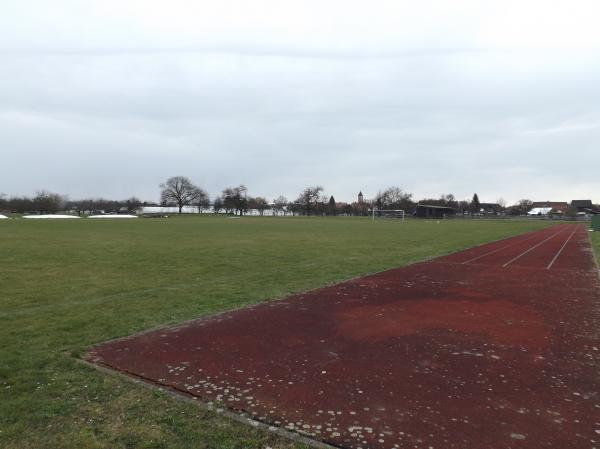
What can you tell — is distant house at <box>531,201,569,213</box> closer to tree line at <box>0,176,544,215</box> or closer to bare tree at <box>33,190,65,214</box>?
tree line at <box>0,176,544,215</box>

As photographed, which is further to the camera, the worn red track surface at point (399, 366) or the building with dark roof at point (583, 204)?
the building with dark roof at point (583, 204)

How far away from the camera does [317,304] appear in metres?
9.12

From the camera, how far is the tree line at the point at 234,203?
12782 cm

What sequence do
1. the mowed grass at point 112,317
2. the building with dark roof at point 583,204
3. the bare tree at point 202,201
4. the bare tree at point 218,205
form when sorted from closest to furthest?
1. the mowed grass at point 112,317
2. the bare tree at point 202,201
3. the bare tree at point 218,205
4. the building with dark roof at point 583,204

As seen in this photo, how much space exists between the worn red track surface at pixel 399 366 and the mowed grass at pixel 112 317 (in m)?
0.49

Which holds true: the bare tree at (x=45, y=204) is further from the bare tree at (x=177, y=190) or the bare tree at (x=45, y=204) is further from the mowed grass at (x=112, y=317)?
the mowed grass at (x=112, y=317)

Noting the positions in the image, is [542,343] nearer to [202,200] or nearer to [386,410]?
[386,410]

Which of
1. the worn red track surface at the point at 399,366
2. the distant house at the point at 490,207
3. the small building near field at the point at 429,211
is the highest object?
the distant house at the point at 490,207

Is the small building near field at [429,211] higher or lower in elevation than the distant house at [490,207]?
lower

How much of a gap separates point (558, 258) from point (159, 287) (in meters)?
17.8

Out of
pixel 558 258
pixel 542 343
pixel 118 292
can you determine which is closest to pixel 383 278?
pixel 542 343

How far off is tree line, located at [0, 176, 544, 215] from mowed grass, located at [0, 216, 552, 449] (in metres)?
115

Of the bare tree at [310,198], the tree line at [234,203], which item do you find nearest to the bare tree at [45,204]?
the tree line at [234,203]

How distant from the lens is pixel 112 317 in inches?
310
